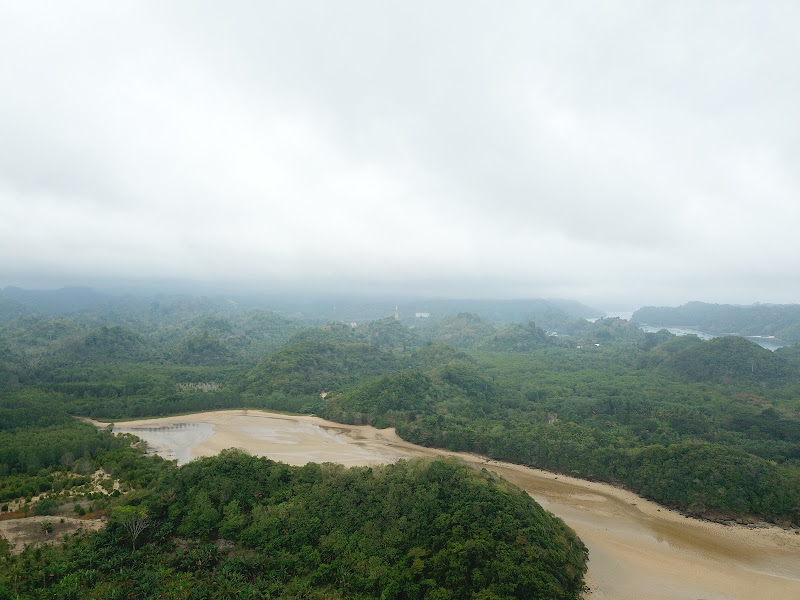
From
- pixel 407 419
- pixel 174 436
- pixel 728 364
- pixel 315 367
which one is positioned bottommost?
pixel 174 436

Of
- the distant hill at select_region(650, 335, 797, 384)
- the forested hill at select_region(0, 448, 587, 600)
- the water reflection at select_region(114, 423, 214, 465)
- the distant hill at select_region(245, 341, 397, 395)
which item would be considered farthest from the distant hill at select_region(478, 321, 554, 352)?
the forested hill at select_region(0, 448, 587, 600)

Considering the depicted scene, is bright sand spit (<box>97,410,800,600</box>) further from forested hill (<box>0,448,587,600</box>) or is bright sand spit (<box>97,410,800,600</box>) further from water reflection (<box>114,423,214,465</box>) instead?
forested hill (<box>0,448,587,600</box>)

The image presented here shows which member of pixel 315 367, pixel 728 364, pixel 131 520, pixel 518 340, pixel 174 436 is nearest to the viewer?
pixel 131 520

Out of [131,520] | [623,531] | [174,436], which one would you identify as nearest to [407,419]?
[623,531]

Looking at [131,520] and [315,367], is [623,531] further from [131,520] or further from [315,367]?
[315,367]

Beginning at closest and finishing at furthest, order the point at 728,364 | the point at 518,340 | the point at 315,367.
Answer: the point at 728,364
the point at 315,367
the point at 518,340

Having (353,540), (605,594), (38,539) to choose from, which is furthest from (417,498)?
(38,539)

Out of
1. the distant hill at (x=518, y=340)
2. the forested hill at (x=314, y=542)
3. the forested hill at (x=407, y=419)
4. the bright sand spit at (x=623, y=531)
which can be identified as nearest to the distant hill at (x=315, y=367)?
the forested hill at (x=407, y=419)

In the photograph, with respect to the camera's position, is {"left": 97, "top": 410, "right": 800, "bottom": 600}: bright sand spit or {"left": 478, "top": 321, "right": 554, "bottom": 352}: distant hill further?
{"left": 478, "top": 321, "right": 554, "bottom": 352}: distant hill

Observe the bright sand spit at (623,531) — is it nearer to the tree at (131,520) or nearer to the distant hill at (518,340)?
the tree at (131,520)
